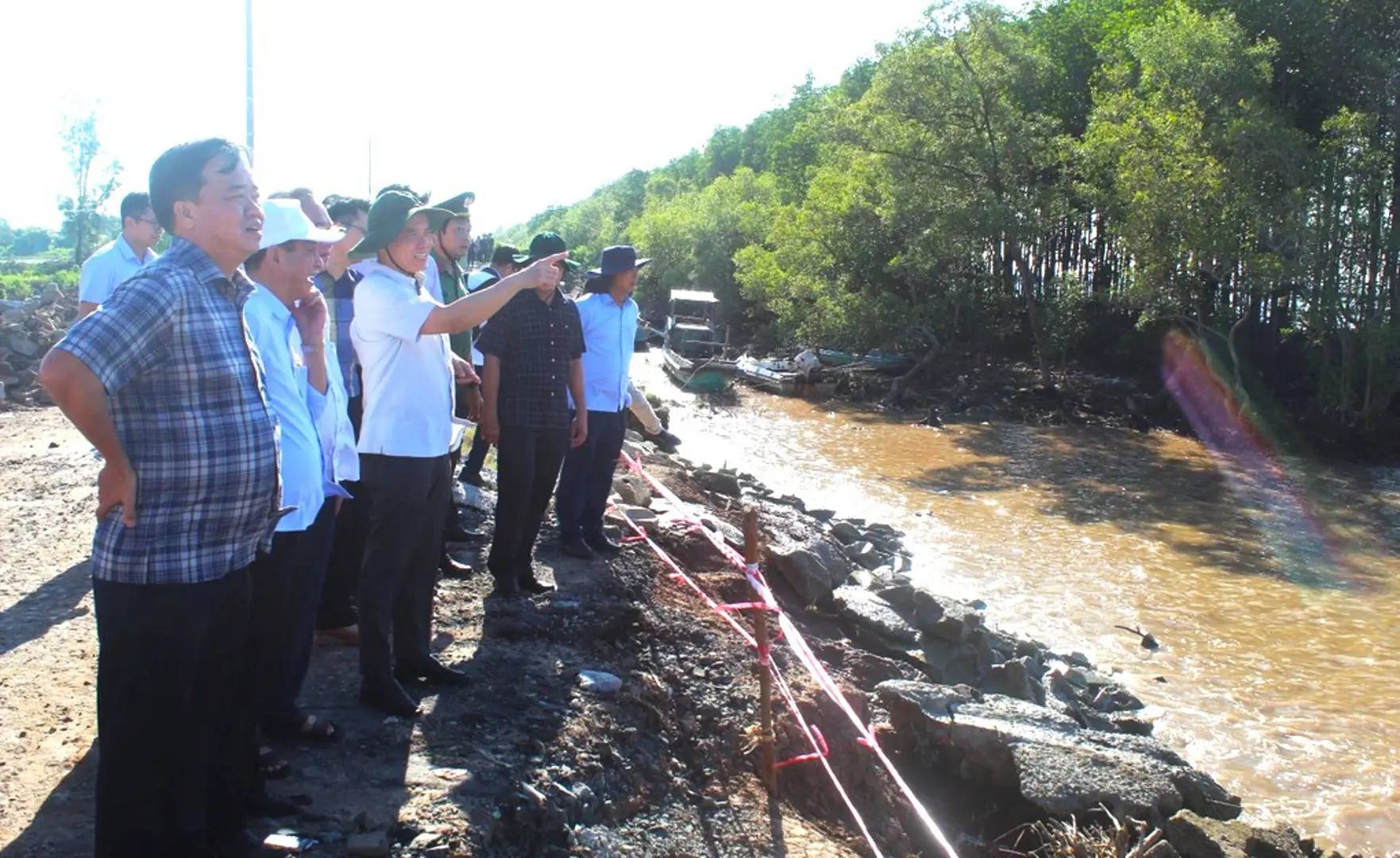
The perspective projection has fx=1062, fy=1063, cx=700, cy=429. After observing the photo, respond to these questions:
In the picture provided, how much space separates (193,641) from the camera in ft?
8.54

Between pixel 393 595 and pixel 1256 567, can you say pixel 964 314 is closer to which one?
pixel 1256 567

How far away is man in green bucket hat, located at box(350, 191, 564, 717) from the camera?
3.85 m

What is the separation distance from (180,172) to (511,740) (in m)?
2.29

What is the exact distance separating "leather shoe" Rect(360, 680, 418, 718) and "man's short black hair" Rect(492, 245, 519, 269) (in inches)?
130

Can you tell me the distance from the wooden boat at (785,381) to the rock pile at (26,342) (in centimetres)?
1466

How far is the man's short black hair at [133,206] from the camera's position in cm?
545

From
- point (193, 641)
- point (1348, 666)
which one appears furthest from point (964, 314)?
point (193, 641)

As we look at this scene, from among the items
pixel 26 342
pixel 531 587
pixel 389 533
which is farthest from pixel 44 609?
pixel 26 342

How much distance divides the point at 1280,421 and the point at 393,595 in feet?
61.6

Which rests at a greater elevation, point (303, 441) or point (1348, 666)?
point (303, 441)

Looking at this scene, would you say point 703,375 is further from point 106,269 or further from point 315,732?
point 315,732

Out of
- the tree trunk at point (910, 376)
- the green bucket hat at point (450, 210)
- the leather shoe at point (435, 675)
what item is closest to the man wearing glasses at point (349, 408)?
the green bucket hat at point (450, 210)

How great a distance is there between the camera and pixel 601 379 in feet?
21.2

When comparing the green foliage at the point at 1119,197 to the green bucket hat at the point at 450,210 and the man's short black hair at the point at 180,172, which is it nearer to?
the green bucket hat at the point at 450,210
